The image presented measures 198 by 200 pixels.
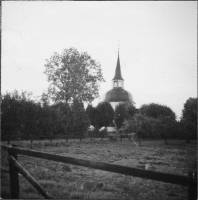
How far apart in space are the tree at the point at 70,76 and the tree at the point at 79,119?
1359 mm

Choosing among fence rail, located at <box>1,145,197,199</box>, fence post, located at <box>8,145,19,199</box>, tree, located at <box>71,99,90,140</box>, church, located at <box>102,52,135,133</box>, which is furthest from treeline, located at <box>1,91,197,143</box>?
church, located at <box>102,52,135,133</box>

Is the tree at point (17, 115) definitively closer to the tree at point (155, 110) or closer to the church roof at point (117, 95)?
the tree at point (155, 110)

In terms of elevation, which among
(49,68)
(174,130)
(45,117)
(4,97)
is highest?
(49,68)

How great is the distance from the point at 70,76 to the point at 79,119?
728cm

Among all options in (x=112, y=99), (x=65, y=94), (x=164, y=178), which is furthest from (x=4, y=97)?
(x=112, y=99)

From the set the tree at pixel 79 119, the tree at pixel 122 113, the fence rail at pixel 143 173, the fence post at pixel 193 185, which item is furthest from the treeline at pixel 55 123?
the fence post at pixel 193 185

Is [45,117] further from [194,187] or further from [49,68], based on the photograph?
[194,187]

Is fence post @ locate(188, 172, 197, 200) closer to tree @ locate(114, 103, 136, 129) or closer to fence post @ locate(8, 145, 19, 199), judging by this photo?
fence post @ locate(8, 145, 19, 199)

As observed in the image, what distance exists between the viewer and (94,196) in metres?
4.62

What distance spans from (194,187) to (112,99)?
77.6 m

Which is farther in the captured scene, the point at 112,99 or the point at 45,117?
the point at 112,99

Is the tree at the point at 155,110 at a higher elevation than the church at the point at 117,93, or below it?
below

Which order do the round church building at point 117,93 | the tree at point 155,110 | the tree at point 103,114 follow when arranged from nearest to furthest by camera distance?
the tree at point 155,110, the tree at point 103,114, the round church building at point 117,93

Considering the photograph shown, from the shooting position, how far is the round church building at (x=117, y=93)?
7875 cm
